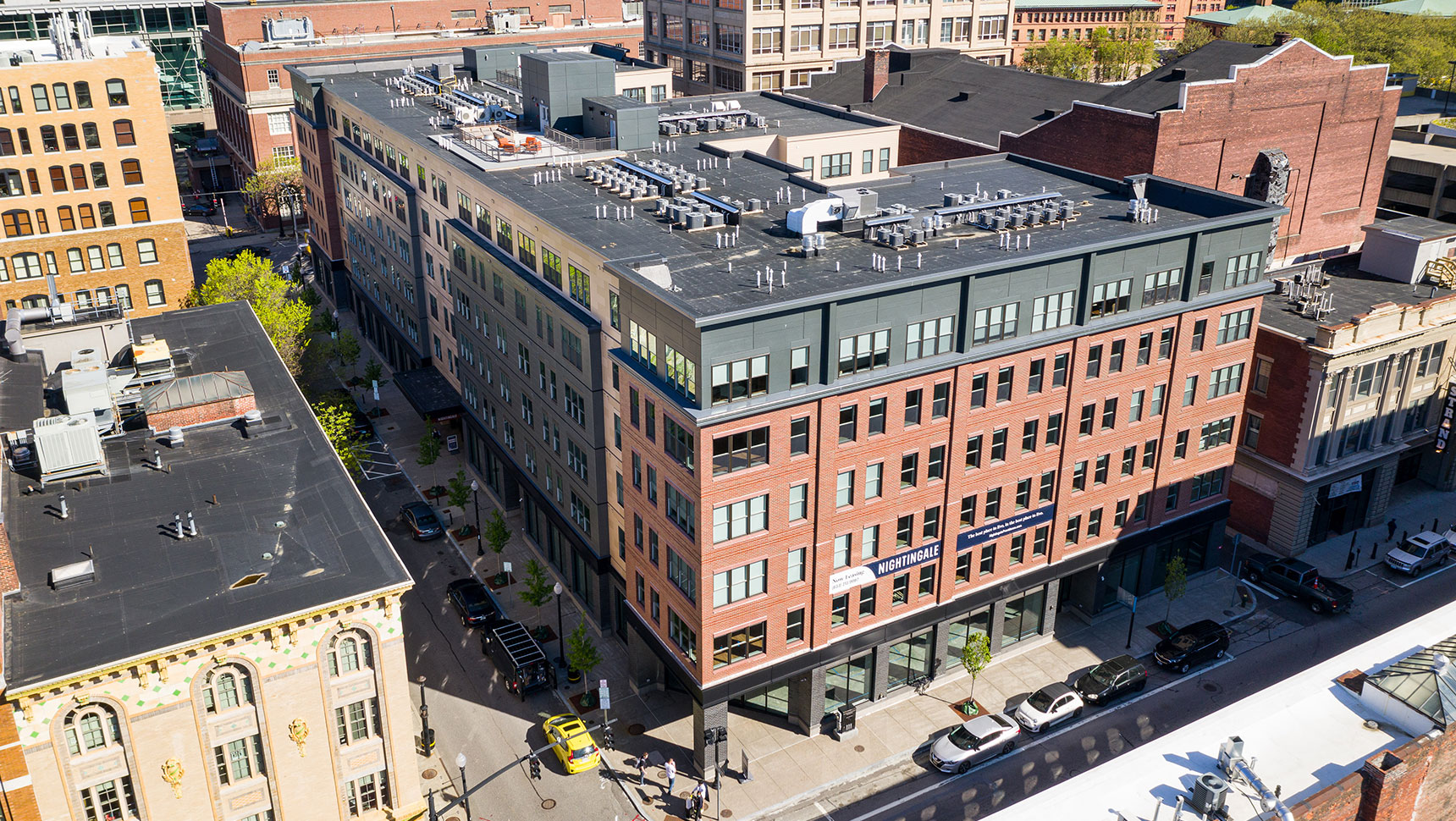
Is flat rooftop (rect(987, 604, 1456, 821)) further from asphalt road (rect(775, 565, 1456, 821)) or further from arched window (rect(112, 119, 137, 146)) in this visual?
arched window (rect(112, 119, 137, 146))

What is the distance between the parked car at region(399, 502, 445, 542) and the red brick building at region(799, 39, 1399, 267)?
50.8 m

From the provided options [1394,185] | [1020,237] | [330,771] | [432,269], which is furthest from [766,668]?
[1394,185]

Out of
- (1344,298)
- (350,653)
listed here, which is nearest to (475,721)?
(350,653)

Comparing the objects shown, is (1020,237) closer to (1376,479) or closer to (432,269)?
(1376,479)

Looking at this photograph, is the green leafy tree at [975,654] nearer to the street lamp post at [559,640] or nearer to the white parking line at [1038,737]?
the white parking line at [1038,737]

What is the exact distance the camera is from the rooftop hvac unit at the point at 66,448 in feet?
148

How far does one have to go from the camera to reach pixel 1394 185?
104812 mm

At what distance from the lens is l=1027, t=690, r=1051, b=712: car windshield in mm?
55719

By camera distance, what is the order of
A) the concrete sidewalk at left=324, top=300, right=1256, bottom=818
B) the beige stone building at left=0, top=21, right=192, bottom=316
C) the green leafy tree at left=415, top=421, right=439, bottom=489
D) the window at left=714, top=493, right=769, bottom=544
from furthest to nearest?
the green leafy tree at left=415, top=421, right=439, bottom=489
the beige stone building at left=0, top=21, right=192, bottom=316
the concrete sidewalk at left=324, top=300, right=1256, bottom=818
the window at left=714, top=493, right=769, bottom=544

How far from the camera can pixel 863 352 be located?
4984 centimetres

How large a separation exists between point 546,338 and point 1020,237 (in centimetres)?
2640

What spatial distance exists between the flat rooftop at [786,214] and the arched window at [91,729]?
25.1m

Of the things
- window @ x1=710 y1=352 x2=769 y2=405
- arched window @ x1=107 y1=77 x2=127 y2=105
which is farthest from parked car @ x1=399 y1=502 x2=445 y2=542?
arched window @ x1=107 y1=77 x2=127 y2=105

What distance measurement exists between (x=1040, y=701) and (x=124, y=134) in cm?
7206
